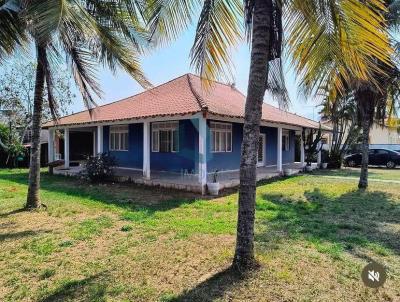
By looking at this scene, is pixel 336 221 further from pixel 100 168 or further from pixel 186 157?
pixel 100 168

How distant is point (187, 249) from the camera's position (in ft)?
19.5

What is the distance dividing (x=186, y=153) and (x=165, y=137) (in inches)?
60.6

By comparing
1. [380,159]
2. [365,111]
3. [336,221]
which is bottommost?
[336,221]

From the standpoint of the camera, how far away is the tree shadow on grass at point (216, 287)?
4141mm

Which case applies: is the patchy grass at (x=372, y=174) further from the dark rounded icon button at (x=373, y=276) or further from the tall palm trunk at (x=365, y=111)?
the dark rounded icon button at (x=373, y=276)

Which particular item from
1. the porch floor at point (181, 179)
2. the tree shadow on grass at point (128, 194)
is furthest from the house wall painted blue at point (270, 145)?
the tree shadow on grass at point (128, 194)

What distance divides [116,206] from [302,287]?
6.55m

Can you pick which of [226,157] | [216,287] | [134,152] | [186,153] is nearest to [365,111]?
[226,157]

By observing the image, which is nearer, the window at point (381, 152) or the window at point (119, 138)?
the window at point (119, 138)

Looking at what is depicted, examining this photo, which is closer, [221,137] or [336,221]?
[336,221]

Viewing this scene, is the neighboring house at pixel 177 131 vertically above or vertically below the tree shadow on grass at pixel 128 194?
above

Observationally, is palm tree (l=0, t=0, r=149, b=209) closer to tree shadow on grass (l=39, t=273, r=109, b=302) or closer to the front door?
tree shadow on grass (l=39, t=273, r=109, b=302)

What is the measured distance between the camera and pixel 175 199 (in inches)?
428

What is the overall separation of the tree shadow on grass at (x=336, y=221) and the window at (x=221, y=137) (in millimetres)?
4788
